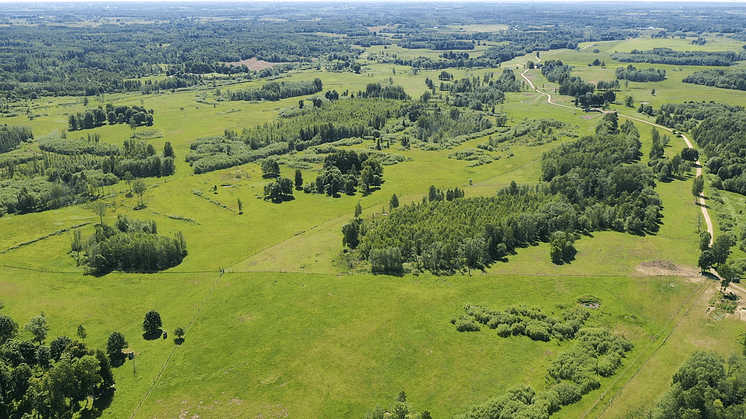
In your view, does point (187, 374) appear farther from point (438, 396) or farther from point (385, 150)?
point (385, 150)

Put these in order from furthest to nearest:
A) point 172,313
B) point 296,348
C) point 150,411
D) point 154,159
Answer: point 154,159 < point 172,313 < point 296,348 < point 150,411

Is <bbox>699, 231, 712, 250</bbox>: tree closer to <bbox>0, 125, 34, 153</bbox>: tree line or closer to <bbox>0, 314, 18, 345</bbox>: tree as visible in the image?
<bbox>0, 314, 18, 345</bbox>: tree

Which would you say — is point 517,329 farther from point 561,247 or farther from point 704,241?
point 704,241

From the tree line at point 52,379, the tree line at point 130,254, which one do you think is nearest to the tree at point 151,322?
the tree line at point 52,379

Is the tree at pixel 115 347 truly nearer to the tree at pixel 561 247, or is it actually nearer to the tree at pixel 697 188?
the tree at pixel 561 247

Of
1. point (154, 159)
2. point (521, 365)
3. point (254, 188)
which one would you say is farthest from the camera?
point (154, 159)

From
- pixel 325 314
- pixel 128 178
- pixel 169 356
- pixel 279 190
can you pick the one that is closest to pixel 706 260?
pixel 325 314

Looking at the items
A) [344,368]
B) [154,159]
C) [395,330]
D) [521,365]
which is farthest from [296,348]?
[154,159]
